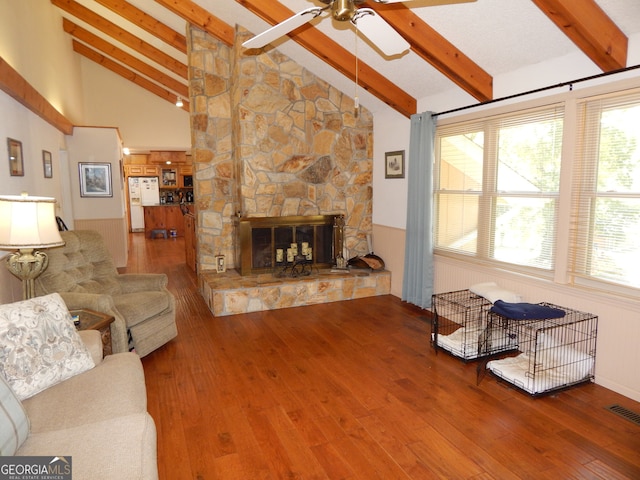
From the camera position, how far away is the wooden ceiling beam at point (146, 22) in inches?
212

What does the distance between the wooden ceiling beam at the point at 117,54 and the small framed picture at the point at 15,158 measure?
456 cm

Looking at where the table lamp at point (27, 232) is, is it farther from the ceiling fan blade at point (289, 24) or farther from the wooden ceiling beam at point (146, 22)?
the wooden ceiling beam at point (146, 22)

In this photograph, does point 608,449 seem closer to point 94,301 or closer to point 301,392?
point 301,392

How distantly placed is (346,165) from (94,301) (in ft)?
11.5

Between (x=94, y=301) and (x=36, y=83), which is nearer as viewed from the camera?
(x=94, y=301)

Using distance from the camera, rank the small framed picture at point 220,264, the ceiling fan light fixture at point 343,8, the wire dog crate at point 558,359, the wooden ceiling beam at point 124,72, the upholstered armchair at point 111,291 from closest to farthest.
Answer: the ceiling fan light fixture at point 343,8
the wire dog crate at point 558,359
the upholstered armchair at point 111,291
the small framed picture at point 220,264
the wooden ceiling beam at point 124,72

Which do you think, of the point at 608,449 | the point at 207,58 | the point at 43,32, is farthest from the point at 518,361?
Answer: the point at 43,32

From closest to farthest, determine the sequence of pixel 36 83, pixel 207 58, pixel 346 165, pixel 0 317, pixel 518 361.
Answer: pixel 0 317 → pixel 518 361 → pixel 36 83 → pixel 207 58 → pixel 346 165

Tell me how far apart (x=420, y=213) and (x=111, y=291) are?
315cm

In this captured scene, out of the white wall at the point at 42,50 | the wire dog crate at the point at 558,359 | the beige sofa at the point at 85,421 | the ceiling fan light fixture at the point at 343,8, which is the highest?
the white wall at the point at 42,50

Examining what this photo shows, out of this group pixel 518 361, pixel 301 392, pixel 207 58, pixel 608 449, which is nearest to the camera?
pixel 608 449

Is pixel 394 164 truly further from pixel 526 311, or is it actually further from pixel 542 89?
pixel 526 311

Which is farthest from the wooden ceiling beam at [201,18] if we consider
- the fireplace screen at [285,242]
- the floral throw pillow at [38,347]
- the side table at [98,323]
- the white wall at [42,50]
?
the floral throw pillow at [38,347]

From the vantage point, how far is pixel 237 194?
17.5 ft
